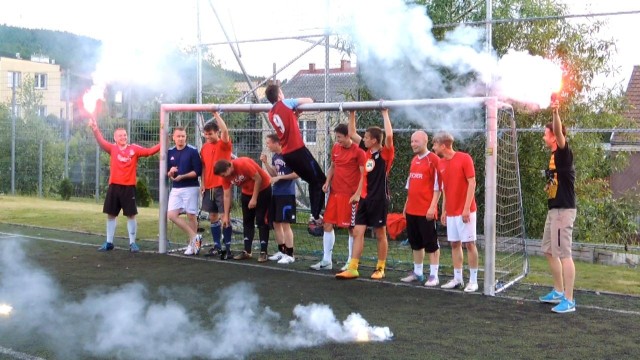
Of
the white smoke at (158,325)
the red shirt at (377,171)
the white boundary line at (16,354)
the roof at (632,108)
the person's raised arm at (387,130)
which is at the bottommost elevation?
the white boundary line at (16,354)

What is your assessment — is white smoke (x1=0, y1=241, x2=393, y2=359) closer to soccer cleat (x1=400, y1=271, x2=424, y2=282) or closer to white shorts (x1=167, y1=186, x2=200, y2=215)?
soccer cleat (x1=400, y1=271, x2=424, y2=282)

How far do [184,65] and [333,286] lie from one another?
374 inches

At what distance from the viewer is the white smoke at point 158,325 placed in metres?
5.73

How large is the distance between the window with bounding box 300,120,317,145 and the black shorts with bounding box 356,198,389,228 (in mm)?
5180

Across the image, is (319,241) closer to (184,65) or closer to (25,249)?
(25,249)

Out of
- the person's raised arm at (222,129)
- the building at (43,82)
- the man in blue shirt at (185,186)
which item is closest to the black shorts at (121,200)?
the man in blue shirt at (185,186)

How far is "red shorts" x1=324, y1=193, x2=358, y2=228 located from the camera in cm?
940

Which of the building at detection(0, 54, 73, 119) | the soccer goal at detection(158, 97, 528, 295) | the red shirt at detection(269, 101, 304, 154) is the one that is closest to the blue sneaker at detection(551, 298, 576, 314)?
the soccer goal at detection(158, 97, 528, 295)

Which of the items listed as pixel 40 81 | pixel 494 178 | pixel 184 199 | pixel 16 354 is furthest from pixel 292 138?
pixel 40 81

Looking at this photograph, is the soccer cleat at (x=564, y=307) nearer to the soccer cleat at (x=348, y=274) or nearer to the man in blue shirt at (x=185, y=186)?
the soccer cleat at (x=348, y=274)

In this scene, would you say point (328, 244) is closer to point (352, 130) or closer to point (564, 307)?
point (352, 130)

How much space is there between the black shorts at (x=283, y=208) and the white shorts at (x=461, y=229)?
2858 mm

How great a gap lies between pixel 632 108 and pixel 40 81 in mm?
23124

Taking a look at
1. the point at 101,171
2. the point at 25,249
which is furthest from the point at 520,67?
the point at 101,171
